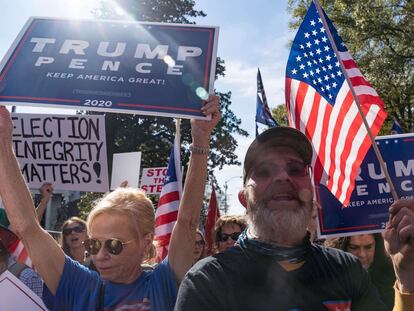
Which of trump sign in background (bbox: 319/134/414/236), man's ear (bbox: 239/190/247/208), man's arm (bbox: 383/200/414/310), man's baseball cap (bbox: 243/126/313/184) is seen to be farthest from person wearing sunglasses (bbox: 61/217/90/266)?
man's arm (bbox: 383/200/414/310)

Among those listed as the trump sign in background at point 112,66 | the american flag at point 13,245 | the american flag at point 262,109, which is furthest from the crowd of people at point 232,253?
the american flag at point 262,109

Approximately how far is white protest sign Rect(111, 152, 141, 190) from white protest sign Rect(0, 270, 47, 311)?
377 cm

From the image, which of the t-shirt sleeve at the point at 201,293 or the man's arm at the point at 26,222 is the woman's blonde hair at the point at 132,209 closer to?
the man's arm at the point at 26,222

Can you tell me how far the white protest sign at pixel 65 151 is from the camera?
205 inches

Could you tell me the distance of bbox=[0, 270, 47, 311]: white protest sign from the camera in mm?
2678

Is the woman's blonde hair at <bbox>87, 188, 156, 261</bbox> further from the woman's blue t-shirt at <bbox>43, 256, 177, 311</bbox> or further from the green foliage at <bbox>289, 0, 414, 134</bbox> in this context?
the green foliage at <bbox>289, 0, 414, 134</bbox>

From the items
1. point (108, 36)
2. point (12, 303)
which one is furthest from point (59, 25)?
point (12, 303)

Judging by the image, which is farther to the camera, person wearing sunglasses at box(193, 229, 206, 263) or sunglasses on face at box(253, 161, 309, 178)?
person wearing sunglasses at box(193, 229, 206, 263)

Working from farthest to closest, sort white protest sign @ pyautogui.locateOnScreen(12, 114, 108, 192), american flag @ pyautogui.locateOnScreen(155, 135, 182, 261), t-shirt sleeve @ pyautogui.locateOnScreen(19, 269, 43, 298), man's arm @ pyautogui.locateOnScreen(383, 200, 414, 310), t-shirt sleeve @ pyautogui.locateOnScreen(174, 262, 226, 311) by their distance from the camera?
white protest sign @ pyautogui.locateOnScreen(12, 114, 108, 192) < american flag @ pyautogui.locateOnScreen(155, 135, 182, 261) < t-shirt sleeve @ pyautogui.locateOnScreen(19, 269, 43, 298) < man's arm @ pyautogui.locateOnScreen(383, 200, 414, 310) < t-shirt sleeve @ pyautogui.locateOnScreen(174, 262, 226, 311)

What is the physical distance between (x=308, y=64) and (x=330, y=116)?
380mm

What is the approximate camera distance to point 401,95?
16234 mm

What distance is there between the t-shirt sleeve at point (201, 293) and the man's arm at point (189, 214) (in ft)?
2.10

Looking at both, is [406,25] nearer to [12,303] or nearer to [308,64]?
[308,64]

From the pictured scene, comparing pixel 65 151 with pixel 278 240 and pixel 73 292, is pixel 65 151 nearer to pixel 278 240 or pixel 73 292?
pixel 73 292
